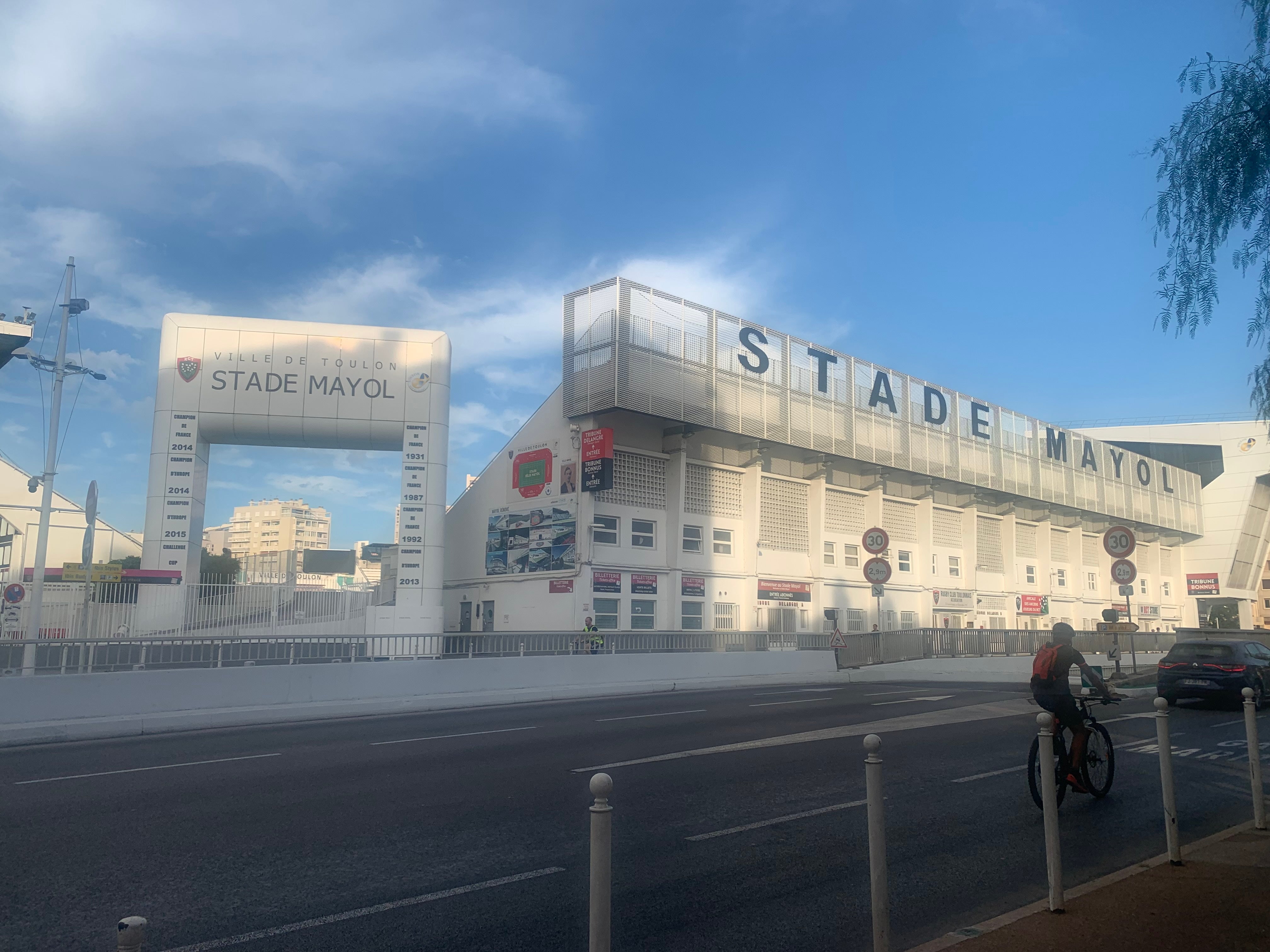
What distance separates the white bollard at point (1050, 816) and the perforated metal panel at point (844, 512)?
124 ft

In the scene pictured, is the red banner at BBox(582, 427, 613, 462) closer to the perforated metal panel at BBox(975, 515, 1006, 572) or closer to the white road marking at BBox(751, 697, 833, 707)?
the white road marking at BBox(751, 697, 833, 707)

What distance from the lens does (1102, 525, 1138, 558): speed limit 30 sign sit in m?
21.2

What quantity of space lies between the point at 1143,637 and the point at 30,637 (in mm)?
40619

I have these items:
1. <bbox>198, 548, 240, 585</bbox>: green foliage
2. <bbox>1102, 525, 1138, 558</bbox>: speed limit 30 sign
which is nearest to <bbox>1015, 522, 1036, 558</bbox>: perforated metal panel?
<bbox>1102, 525, 1138, 558</bbox>: speed limit 30 sign

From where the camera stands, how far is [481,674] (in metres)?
21.1

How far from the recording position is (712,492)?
38969 mm

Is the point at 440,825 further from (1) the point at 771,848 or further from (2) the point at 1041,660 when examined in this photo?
(2) the point at 1041,660

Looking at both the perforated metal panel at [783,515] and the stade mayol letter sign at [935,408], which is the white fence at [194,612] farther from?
the stade mayol letter sign at [935,408]

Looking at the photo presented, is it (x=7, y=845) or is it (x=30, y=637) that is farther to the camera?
(x=30, y=637)

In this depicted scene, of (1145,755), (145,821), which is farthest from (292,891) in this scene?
(1145,755)

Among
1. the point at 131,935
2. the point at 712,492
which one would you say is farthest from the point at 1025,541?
the point at 131,935

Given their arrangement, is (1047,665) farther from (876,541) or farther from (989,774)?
(876,541)

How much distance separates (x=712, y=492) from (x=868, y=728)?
81.9ft

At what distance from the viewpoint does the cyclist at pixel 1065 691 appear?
866 centimetres
